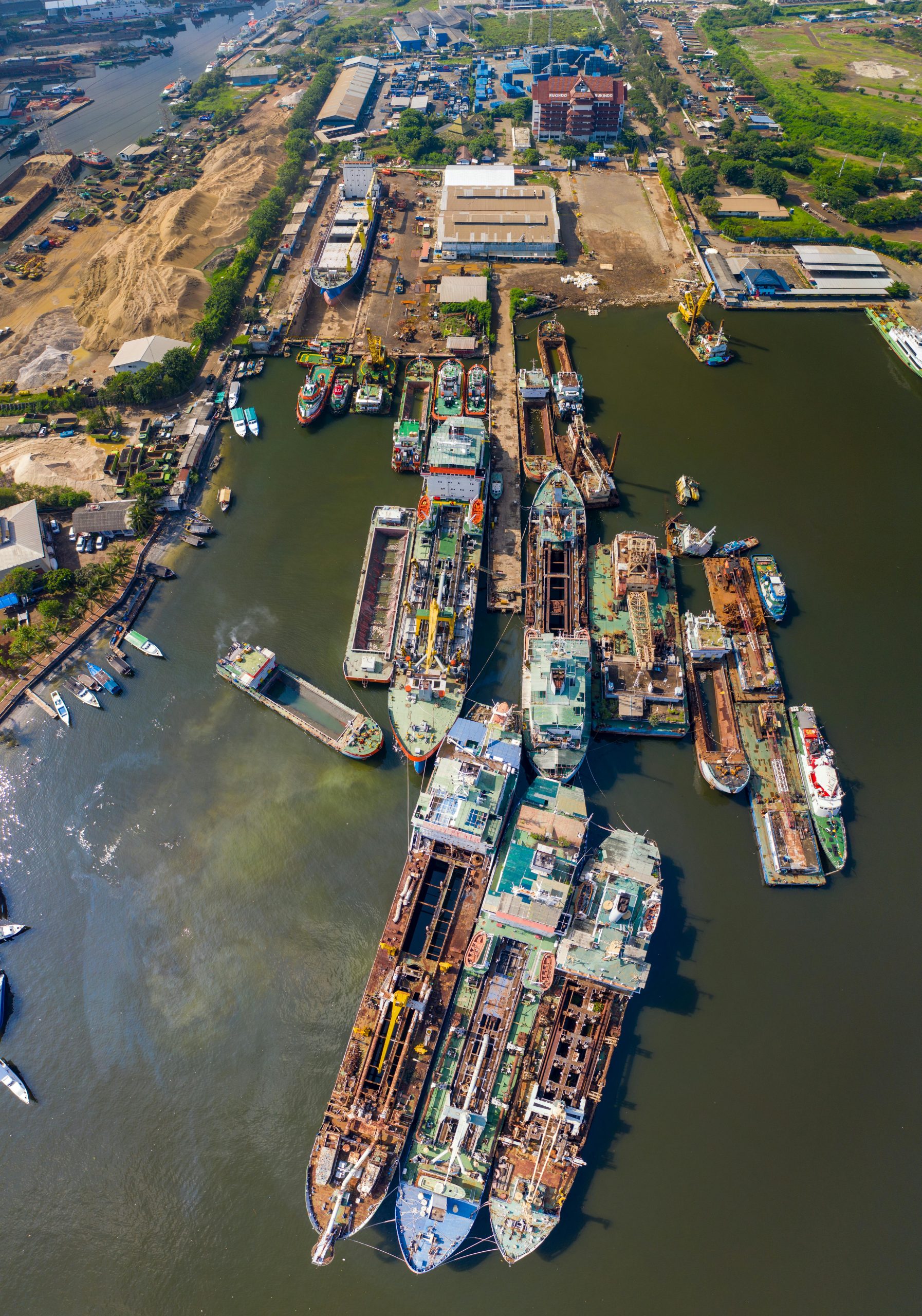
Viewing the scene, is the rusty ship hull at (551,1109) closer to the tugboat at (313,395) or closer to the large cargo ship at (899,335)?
the tugboat at (313,395)

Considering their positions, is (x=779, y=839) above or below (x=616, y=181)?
below

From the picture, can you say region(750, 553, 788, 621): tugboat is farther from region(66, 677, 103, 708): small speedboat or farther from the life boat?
region(66, 677, 103, 708): small speedboat

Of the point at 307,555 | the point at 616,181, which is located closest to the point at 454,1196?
the point at 307,555

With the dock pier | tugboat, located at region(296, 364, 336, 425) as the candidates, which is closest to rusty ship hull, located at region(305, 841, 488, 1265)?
the dock pier

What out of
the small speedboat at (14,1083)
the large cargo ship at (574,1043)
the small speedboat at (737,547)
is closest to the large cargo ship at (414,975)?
the large cargo ship at (574,1043)

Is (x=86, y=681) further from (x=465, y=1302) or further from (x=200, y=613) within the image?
(x=465, y=1302)

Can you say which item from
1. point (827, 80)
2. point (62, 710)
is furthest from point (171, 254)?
point (827, 80)

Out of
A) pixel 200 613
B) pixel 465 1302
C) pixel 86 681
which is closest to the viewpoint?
pixel 465 1302
